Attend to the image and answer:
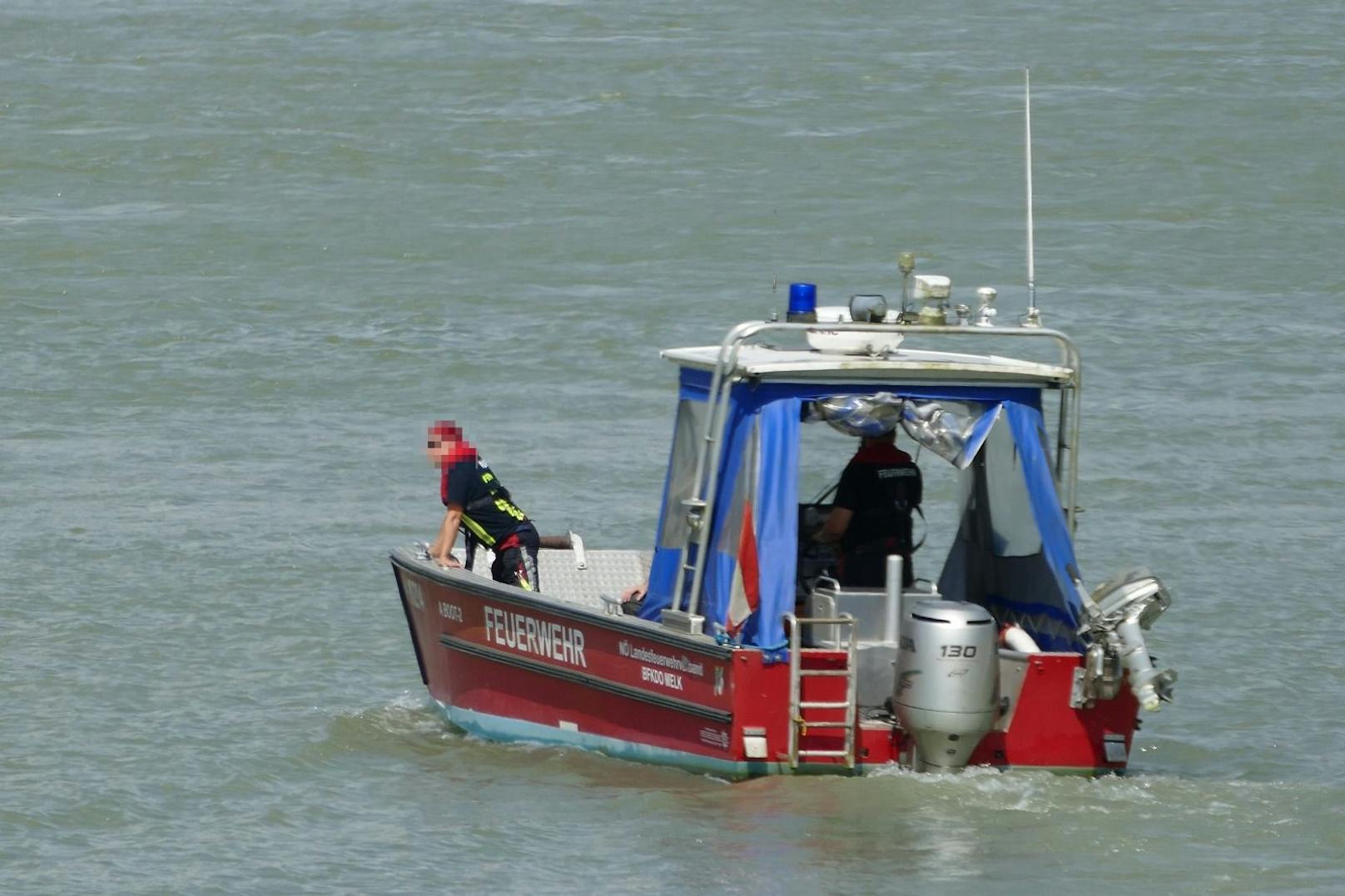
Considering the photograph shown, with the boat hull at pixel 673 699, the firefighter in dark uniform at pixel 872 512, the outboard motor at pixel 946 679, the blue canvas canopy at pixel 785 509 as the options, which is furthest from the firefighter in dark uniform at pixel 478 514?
the outboard motor at pixel 946 679

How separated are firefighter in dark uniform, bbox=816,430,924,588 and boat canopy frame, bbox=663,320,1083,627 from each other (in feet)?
1.70

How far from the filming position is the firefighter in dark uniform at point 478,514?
35.2ft

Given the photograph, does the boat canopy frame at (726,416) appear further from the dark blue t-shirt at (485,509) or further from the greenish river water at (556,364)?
the dark blue t-shirt at (485,509)

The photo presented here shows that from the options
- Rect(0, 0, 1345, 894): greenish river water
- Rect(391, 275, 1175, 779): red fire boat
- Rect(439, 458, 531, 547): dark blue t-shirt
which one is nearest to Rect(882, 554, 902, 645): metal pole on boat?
Rect(391, 275, 1175, 779): red fire boat

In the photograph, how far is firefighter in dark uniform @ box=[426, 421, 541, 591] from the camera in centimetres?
1072

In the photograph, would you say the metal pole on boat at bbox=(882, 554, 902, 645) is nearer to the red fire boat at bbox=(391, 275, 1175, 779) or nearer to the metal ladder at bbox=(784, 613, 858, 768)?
the red fire boat at bbox=(391, 275, 1175, 779)

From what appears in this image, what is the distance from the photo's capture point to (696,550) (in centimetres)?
955

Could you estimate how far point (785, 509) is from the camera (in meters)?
9.15

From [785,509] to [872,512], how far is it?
64 cm

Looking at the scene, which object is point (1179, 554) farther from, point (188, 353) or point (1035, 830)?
point (188, 353)

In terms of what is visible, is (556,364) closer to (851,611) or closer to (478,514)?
(478,514)

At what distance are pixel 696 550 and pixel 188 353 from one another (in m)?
12.0

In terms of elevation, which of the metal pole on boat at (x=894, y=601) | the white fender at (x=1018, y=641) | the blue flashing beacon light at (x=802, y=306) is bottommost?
the white fender at (x=1018, y=641)

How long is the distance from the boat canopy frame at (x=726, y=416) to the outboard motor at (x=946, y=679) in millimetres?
887
